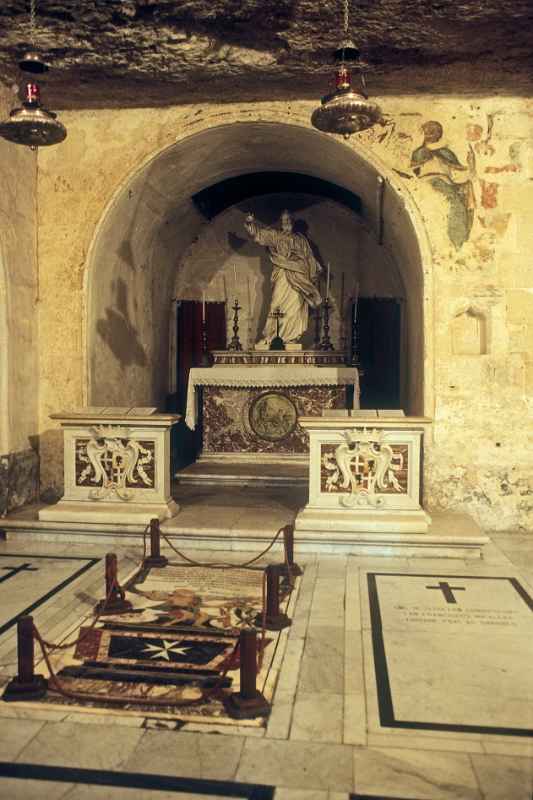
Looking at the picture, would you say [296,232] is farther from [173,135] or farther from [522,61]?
[522,61]

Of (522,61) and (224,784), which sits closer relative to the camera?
(224,784)

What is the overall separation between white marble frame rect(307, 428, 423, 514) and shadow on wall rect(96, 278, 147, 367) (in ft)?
9.98

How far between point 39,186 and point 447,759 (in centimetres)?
697

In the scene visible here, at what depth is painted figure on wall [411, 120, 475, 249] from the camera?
24.1 feet

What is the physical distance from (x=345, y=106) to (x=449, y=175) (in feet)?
8.34

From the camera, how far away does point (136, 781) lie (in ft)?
9.50

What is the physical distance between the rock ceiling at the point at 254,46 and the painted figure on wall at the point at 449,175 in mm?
523

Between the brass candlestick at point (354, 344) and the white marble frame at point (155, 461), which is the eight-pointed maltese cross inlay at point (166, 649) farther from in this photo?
the brass candlestick at point (354, 344)

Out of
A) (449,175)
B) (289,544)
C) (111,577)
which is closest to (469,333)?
(449,175)

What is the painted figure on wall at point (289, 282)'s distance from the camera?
10.5 m

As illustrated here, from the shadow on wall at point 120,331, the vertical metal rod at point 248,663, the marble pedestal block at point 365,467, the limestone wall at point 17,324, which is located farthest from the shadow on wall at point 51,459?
the vertical metal rod at point 248,663

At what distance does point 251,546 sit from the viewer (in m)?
6.53

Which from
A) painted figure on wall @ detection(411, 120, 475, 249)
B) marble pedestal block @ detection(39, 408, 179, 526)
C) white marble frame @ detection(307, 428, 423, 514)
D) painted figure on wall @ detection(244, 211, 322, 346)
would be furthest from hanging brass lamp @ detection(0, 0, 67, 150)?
painted figure on wall @ detection(244, 211, 322, 346)

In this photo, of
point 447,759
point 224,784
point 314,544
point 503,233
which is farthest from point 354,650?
Result: point 503,233
